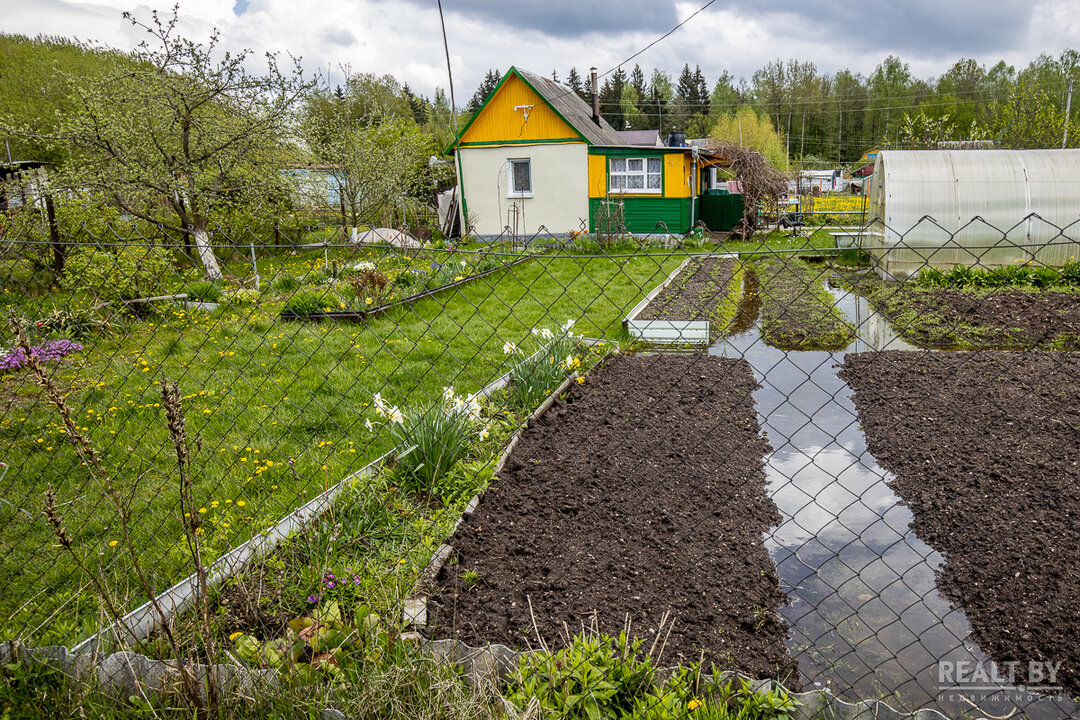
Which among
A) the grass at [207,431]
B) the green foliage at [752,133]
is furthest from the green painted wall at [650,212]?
the green foliage at [752,133]

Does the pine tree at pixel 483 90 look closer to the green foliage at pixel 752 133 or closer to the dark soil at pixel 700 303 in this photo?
the green foliage at pixel 752 133

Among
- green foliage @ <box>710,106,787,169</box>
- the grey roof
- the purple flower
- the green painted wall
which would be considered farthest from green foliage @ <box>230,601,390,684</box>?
green foliage @ <box>710,106,787,169</box>

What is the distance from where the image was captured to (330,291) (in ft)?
26.4

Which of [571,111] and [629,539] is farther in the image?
[571,111]

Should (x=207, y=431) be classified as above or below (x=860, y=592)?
above

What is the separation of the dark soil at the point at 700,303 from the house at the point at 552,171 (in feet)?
18.4

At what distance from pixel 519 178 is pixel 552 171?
1.16m

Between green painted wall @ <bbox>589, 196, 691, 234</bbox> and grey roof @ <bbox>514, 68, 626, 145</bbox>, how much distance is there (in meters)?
1.80

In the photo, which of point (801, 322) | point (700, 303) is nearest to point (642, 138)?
point (700, 303)

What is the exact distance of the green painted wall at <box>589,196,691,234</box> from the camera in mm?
17281

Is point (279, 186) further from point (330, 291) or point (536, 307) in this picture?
point (536, 307)

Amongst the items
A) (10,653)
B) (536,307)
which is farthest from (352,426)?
(536,307)

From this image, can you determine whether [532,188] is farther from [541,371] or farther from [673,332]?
[541,371]

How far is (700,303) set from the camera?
9.26 meters
